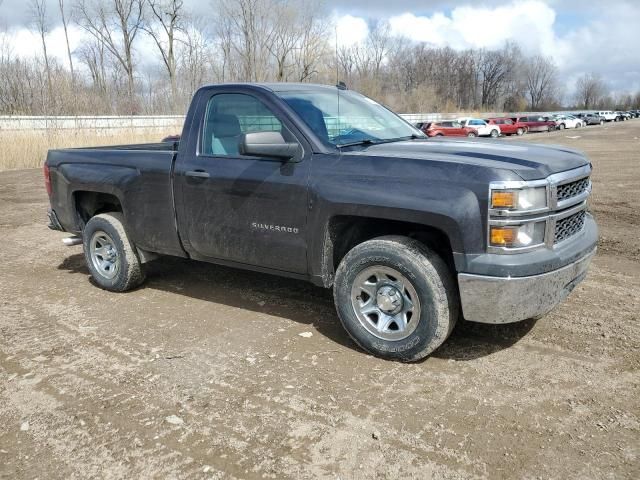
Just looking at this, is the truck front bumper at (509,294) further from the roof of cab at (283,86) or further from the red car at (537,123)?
the red car at (537,123)

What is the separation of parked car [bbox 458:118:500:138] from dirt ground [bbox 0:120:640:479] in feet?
113

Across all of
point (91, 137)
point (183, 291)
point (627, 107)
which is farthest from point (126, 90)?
point (627, 107)

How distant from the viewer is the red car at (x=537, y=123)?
Result: 48.4 meters

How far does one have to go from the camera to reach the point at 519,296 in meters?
3.45

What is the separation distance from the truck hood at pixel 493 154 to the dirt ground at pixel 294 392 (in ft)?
4.42

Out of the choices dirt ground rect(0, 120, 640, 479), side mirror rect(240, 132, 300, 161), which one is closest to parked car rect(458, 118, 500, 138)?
dirt ground rect(0, 120, 640, 479)

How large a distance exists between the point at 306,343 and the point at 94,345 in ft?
5.47

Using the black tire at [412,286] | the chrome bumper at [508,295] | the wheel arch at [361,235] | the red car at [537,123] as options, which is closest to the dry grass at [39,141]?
the wheel arch at [361,235]

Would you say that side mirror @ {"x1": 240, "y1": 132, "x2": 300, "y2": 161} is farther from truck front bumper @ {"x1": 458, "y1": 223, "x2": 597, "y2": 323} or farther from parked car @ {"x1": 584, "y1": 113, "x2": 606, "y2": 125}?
parked car @ {"x1": 584, "y1": 113, "x2": 606, "y2": 125}

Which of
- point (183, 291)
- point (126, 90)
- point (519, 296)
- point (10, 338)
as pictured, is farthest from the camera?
point (126, 90)

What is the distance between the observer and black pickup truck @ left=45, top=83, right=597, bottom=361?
3.44 meters

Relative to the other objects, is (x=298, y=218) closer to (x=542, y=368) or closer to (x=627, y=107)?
(x=542, y=368)

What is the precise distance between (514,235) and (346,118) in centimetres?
183

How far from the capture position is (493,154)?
12.4 feet
